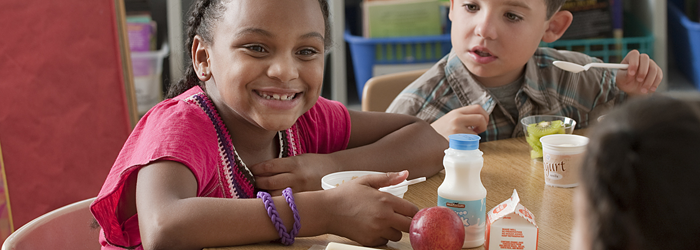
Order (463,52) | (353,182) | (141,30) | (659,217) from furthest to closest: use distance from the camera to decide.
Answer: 1. (141,30)
2. (463,52)
3. (353,182)
4. (659,217)

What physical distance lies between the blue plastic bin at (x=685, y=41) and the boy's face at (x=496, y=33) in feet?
4.25

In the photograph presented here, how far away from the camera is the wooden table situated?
69cm

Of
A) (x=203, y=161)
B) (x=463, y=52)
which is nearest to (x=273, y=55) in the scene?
(x=203, y=161)

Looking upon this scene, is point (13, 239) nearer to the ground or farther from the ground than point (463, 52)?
nearer to the ground

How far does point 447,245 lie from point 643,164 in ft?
1.15

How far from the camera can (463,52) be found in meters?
1.35

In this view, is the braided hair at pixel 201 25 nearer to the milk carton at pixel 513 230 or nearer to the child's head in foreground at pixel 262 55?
the child's head in foreground at pixel 262 55

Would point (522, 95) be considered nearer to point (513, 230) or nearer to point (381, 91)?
point (381, 91)

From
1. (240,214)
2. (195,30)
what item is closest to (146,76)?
(195,30)

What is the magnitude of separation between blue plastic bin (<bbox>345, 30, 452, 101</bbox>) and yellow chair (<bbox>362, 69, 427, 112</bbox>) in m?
0.82

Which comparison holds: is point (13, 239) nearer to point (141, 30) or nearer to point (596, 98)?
point (596, 98)

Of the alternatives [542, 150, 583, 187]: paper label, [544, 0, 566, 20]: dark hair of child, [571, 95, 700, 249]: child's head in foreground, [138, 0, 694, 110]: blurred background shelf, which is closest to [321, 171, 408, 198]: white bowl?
[542, 150, 583, 187]: paper label

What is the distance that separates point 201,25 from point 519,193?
0.55 meters

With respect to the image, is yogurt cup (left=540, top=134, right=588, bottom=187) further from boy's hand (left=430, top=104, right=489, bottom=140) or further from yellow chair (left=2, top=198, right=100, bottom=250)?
yellow chair (left=2, top=198, right=100, bottom=250)
